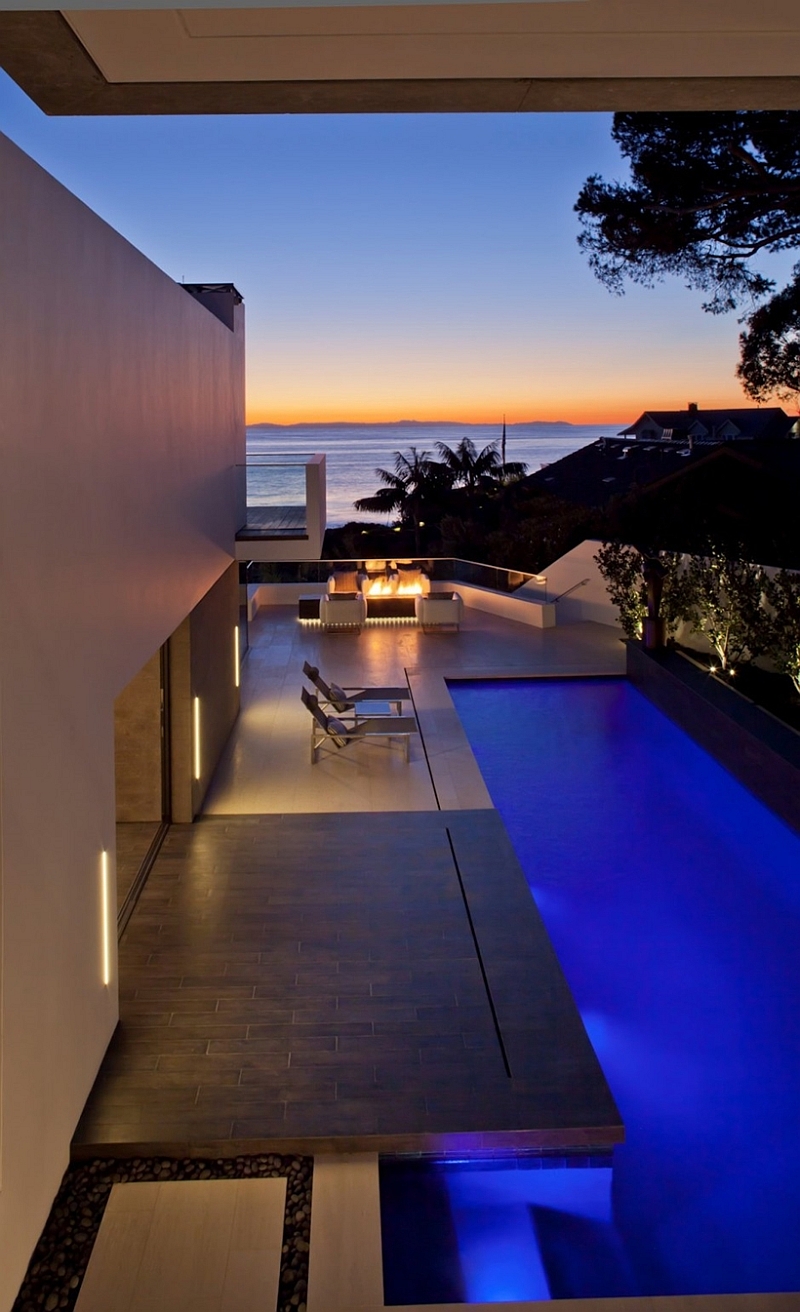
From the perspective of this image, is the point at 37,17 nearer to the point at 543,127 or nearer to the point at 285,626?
the point at 285,626

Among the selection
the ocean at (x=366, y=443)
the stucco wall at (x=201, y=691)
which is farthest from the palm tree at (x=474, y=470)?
the stucco wall at (x=201, y=691)

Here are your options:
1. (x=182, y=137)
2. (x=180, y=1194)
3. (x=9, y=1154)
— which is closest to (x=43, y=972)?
(x=9, y=1154)

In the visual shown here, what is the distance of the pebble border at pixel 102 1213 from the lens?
4.26 meters

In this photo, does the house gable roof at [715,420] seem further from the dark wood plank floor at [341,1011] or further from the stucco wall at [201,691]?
the dark wood plank floor at [341,1011]

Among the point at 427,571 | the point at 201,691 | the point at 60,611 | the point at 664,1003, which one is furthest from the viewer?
the point at 427,571

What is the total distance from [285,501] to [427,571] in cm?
846

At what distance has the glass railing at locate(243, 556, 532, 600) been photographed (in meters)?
20.5

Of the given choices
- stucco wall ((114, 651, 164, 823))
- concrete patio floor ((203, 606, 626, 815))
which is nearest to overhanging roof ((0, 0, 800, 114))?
stucco wall ((114, 651, 164, 823))

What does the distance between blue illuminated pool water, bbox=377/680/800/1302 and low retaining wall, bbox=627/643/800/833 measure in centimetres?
22

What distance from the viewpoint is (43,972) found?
4453 millimetres

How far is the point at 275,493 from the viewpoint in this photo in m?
13.1

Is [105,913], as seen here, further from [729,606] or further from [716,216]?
[716,216]

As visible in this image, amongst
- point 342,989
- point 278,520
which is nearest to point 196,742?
point 342,989

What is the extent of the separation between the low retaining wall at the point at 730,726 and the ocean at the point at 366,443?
26.0 metres
